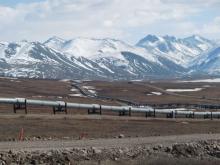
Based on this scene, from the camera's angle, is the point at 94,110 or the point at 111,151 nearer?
the point at 111,151

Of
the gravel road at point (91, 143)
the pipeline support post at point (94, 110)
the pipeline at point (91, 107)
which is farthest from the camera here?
the pipeline support post at point (94, 110)

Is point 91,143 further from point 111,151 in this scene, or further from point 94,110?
point 94,110

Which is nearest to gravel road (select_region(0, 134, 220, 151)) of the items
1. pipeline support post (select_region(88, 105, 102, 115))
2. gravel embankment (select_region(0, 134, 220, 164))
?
gravel embankment (select_region(0, 134, 220, 164))

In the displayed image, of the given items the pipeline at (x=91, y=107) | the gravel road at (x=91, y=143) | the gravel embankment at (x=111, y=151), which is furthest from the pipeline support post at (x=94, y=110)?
the gravel embankment at (x=111, y=151)

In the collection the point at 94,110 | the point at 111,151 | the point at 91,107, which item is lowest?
the point at 94,110

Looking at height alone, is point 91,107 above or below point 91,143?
below

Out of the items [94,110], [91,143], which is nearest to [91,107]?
[94,110]

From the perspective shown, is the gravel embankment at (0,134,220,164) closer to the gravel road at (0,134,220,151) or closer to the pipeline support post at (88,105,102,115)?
the gravel road at (0,134,220,151)

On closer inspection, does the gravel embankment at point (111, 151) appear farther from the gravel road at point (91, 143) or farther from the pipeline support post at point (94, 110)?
the pipeline support post at point (94, 110)

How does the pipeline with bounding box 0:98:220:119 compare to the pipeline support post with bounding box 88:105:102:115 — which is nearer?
the pipeline with bounding box 0:98:220:119

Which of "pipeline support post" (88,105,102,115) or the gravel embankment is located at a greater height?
the gravel embankment

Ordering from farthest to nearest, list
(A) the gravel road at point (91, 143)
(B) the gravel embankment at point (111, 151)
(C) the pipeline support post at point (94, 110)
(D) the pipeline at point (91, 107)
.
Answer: (C) the pipeline support post at point (94, 110) → (D) the pipeline at point (91, 107) → (A) the gravel road at point (91, 143) → (B) the gravel embankment at point (111, 151)

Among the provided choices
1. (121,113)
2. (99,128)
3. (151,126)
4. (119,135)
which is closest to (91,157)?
(119,135)

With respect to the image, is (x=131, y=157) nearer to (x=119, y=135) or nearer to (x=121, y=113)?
(x=119, y=135)
